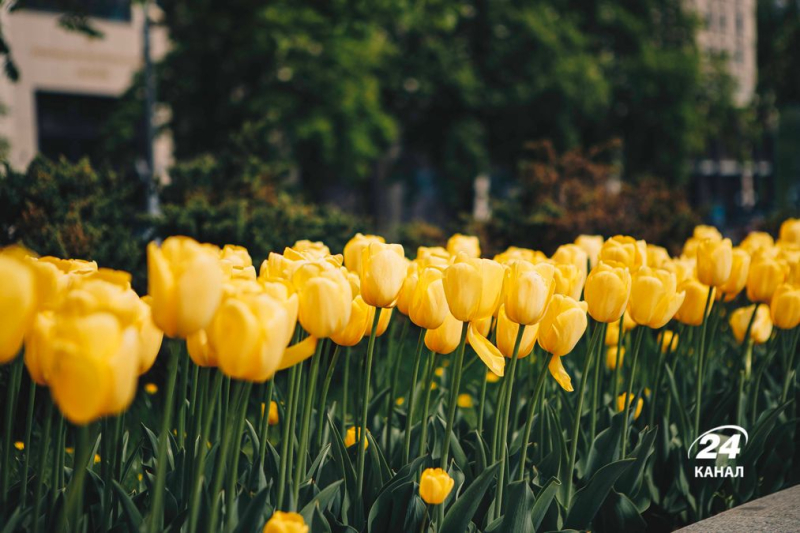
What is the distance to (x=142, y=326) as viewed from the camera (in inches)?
58.0

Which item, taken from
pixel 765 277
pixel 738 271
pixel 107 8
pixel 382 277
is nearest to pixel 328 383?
pixel 382 277

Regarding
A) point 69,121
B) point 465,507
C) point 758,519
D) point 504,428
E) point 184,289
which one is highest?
point 69,121

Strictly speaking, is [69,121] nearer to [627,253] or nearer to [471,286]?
[627,253]

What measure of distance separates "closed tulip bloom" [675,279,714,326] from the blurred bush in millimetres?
4271

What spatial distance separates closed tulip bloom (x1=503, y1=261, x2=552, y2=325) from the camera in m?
1.79

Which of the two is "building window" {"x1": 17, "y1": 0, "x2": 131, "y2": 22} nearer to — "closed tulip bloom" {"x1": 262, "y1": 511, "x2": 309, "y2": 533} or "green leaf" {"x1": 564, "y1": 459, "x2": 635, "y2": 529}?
"green leaf" {"x1": 564, "y1": 459, "x2": 635, "y2": 529}

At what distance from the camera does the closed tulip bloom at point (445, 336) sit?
198 centimetres

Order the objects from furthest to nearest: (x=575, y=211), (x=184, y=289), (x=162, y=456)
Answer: (x=575, y=211), (x=162, y=456), (x=184, y=289)

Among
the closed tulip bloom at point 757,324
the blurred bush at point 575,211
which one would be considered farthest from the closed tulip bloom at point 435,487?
the blurred bush at point 575,211

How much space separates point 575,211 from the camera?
24.8ft

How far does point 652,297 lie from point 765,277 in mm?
770

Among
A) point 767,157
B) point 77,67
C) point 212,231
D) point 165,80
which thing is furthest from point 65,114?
point 767,157

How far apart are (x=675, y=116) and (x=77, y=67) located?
18322mm

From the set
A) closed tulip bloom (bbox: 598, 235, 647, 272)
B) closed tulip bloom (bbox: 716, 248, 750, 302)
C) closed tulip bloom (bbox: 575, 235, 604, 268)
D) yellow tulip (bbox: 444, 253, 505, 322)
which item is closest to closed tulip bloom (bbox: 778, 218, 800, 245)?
closed tulip bloom (bbox: 575, 235, 604, 268)
